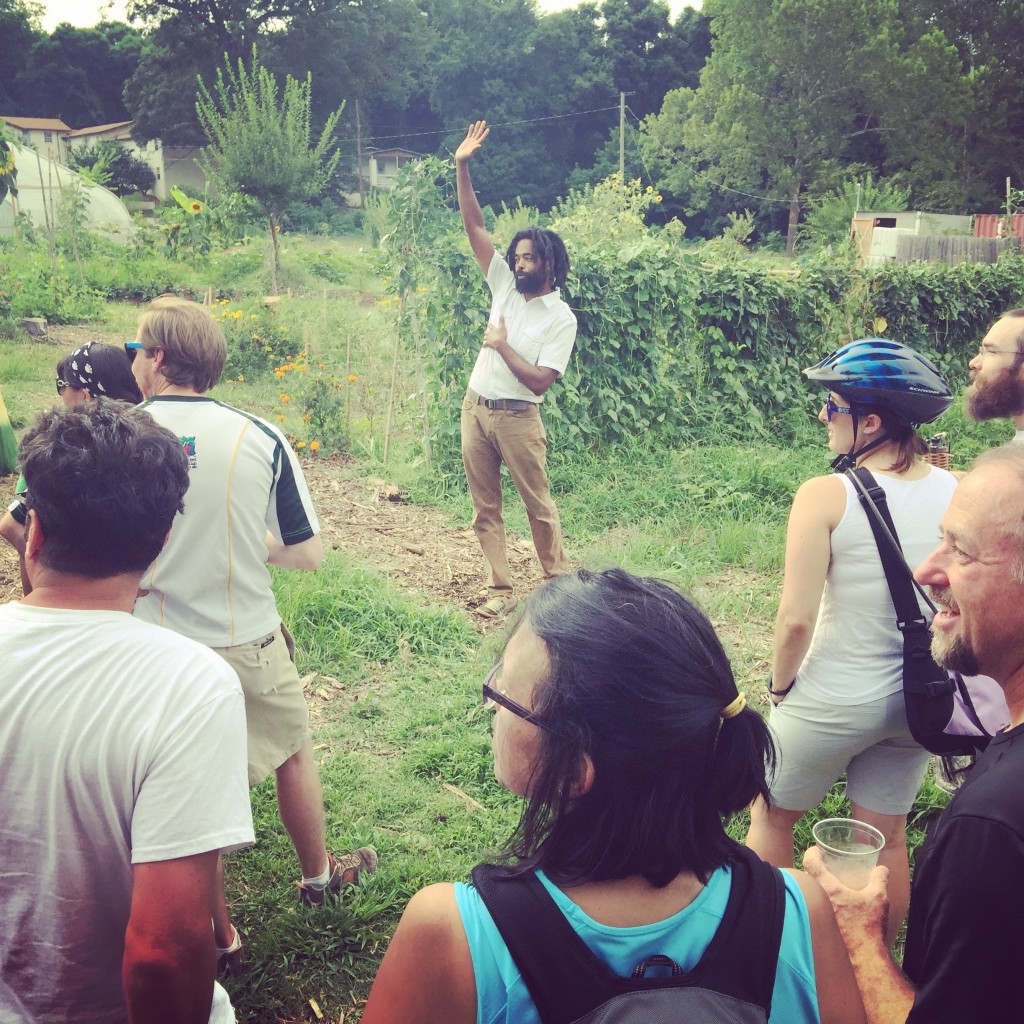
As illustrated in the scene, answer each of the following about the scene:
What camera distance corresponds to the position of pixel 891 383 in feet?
8.02

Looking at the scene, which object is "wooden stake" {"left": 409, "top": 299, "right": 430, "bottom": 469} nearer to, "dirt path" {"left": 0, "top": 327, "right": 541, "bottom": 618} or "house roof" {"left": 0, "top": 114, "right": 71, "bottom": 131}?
"dirt path" {"left": 0, "top": 327, "right": 541, "bottom": 618}

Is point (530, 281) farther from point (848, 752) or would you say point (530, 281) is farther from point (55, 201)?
point (55, 201)

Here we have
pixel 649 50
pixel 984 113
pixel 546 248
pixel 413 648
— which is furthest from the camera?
pixel 649 50

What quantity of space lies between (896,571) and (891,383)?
1.68 ft

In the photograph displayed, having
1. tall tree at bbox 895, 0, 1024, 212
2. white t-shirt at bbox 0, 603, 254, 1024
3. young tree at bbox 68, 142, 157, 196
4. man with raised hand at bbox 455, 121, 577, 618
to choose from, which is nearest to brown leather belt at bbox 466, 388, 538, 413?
man with raised hand at bbox 455, 121, 577, 618

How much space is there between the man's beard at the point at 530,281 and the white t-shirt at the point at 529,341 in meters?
0.06

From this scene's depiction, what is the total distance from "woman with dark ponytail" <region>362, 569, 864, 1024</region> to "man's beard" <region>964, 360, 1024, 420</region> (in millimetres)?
2621

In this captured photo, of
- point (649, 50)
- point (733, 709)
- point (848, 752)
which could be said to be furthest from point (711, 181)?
point (733, 709)

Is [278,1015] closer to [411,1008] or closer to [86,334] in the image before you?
[411,1008]

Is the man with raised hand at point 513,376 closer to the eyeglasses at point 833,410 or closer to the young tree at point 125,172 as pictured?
the eyeglasses at point 833,410

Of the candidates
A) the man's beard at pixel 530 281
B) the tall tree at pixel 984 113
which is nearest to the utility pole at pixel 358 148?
Result: the tall tree at pixel 984 113

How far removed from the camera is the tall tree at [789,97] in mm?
45938

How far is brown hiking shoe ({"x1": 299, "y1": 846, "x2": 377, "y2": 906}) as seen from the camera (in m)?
3.04

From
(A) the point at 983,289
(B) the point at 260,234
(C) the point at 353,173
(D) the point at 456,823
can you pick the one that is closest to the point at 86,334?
(B) the point at 260,234
